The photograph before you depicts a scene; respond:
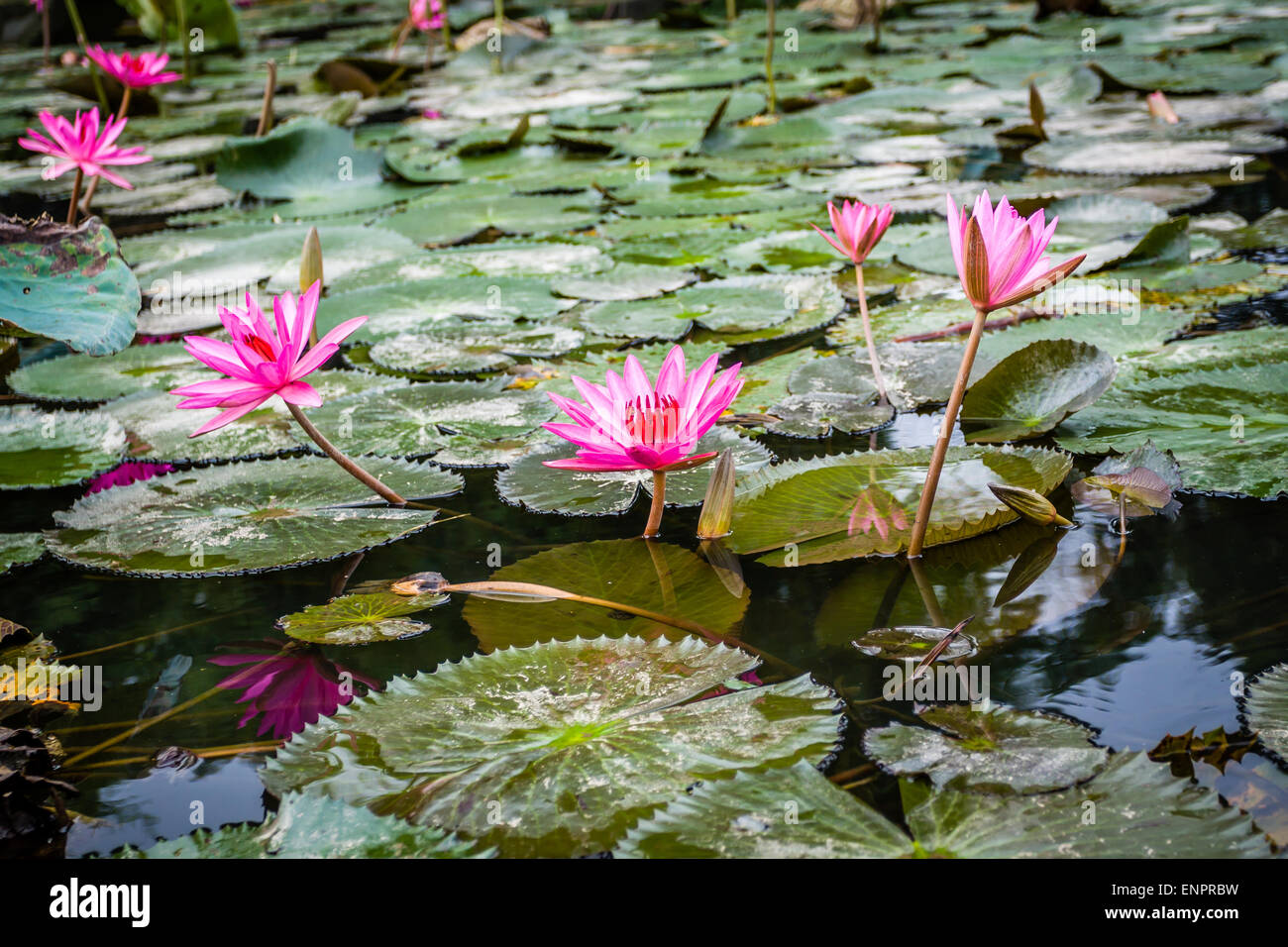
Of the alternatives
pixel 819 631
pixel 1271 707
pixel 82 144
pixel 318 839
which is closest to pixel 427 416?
pixel 819 631

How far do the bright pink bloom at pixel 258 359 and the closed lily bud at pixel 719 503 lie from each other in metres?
0.46

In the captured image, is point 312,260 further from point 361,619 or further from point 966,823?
point 966,823

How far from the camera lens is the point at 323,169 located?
3414 millimetres

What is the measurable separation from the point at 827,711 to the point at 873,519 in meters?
0.38

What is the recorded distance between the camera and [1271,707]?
871mm

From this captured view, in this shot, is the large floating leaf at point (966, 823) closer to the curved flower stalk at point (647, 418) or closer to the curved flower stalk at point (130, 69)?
the curved flower stalk at point (647, 418)

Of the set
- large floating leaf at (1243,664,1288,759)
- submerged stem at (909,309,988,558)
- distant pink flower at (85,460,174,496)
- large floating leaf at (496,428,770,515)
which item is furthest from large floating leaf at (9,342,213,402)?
large floating leaf at (1243,664,1288,759)

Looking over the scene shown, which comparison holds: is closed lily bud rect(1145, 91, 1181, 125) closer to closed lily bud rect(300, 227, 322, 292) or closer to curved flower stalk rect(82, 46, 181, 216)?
closed lily bud rect(300, 227, 322, 292)

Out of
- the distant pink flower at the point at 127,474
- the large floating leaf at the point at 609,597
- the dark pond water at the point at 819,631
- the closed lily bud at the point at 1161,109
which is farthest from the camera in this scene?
the closed lily bud at the point at 1161,109

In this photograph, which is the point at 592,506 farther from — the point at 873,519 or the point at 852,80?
the point at 852,80

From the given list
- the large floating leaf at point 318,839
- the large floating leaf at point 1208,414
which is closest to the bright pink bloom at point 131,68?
the large floating leaf at point 1208,414

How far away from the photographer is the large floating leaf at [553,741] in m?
0.83
